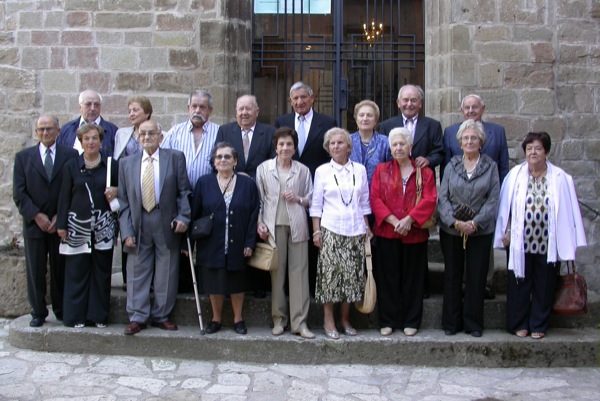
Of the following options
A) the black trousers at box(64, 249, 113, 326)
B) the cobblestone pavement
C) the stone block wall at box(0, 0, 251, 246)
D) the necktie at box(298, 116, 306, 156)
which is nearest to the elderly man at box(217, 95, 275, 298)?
the necktie at box(298, 116, 306, 156)

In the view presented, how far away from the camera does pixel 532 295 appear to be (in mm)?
5867

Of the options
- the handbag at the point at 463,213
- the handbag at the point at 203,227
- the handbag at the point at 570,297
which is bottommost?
the handbag at the point at 570,297

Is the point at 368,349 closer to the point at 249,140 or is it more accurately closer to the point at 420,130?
the point at 420,130

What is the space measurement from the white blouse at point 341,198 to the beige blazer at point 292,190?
0.11 metres

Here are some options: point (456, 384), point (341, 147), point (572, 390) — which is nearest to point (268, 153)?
point (341, 147)

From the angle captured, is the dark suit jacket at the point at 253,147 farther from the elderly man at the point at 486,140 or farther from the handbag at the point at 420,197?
the elderly man at the point at 486,140

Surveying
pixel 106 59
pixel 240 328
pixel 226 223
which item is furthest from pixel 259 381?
pixel 106 59

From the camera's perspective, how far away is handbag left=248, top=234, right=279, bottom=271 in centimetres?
571

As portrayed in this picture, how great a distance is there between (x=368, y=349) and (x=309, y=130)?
1.89 metres

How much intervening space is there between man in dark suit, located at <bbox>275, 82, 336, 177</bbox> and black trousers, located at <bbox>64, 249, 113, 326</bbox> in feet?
5.96

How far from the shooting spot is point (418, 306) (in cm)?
588

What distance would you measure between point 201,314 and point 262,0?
13.5 feet

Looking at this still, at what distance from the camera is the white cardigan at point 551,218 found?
18.6 ft

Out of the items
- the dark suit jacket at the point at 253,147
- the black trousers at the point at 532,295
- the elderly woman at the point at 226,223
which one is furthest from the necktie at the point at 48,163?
the black trousers at the point at 532,295
